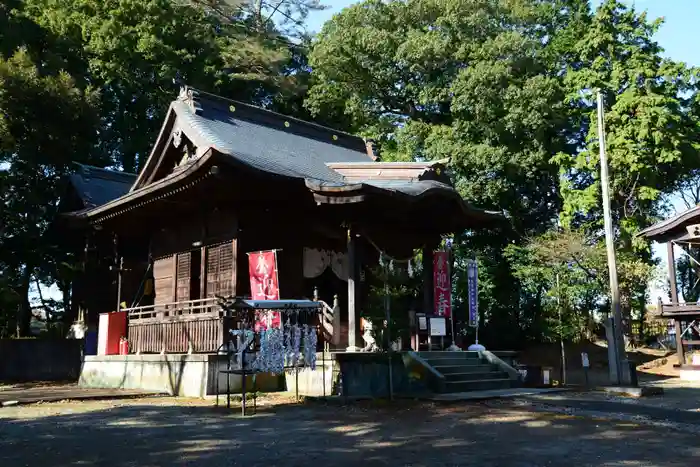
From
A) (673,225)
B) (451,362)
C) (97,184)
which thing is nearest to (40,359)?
(97,184)

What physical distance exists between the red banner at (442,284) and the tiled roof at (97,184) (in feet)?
37.7

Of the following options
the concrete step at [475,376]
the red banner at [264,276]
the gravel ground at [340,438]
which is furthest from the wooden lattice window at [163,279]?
the concrete step at [475,376]

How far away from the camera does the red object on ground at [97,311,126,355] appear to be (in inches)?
642

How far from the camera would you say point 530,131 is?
24938mm

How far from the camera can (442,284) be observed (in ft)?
53.1

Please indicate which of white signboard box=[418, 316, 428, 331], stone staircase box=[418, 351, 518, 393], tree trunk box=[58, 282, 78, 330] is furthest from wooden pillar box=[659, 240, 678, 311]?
tree trunk box=[58, 282, 78, 330]

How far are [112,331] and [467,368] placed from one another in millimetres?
9201

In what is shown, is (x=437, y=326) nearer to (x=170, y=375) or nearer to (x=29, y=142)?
(x=170, y=375)

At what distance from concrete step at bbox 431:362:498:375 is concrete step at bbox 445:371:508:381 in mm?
139

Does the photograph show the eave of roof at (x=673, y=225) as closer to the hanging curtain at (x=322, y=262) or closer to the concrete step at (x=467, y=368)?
the concrete step at (x=467, y=368)

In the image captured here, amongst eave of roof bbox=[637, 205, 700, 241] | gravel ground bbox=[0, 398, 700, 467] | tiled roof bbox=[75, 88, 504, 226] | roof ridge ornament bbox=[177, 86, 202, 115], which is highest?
roof ridge ornament bbox=[177, 86, 202, 115]

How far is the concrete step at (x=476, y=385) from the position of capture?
12.5 m

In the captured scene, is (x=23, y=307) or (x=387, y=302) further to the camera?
(x=23, y=307)

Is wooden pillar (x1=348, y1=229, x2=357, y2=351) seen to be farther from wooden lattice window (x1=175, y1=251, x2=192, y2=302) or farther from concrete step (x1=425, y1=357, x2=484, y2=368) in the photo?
wooden lattice window (x1=175, y1=251, x2=192, y2=302)
